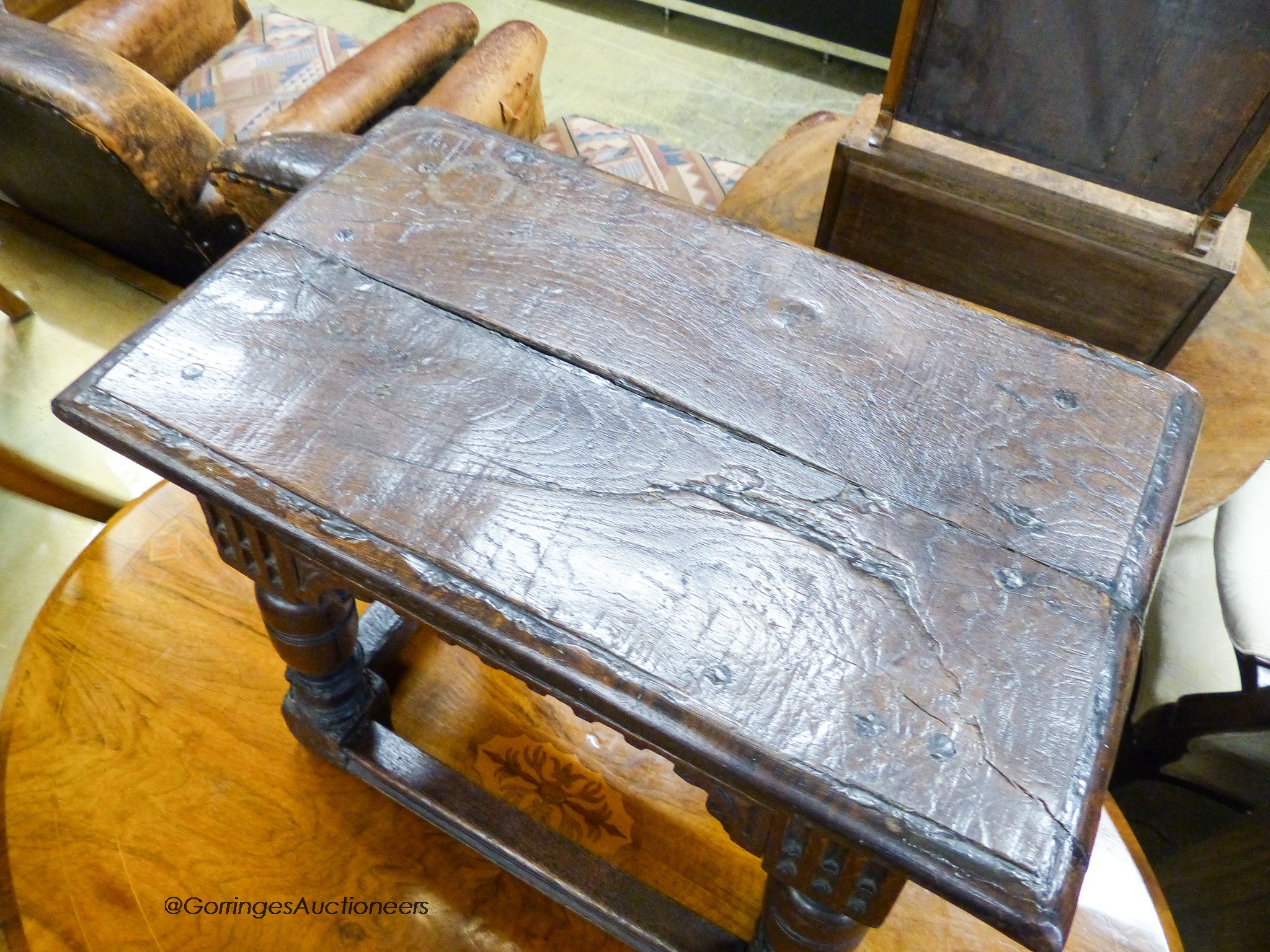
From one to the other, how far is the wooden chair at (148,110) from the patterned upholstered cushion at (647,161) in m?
0.13

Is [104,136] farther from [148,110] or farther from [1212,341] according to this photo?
[1212,341]

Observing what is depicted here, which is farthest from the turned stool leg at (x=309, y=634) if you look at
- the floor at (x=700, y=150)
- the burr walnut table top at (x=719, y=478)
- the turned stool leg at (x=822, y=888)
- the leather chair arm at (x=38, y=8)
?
the leather chair arm at (x=38, y=8)

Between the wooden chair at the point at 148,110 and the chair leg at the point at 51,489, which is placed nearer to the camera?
the wooden chair at the point at 148,110

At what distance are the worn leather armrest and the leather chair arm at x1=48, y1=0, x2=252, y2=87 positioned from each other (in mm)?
833

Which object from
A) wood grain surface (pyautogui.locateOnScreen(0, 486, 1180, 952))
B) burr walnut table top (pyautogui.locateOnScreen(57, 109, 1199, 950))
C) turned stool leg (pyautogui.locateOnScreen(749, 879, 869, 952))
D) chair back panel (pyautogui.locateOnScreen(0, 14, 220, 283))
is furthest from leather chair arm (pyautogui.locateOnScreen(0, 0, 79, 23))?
turned stool leg (pyautogui.locateOnScreen(749, 879, 869, 952))

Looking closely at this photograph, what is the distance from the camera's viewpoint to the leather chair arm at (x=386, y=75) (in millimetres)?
1709

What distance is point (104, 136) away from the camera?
1.40m

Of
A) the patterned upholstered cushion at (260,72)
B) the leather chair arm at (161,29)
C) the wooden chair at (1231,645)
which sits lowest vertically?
the wooden chair at (1231,645)

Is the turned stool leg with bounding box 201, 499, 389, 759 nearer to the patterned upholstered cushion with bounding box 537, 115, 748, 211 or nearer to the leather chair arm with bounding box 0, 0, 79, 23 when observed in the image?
the patterned upholstered cushion with bounding box 537, 115, 748, 211

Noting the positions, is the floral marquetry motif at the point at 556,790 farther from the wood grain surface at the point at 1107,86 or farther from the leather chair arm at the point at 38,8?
the leather chair arm at the point at 38,8

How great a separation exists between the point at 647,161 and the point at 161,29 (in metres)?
1.21

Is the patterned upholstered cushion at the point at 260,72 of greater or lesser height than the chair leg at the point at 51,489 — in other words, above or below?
above

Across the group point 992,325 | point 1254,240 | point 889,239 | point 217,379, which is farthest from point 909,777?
point 1254,240

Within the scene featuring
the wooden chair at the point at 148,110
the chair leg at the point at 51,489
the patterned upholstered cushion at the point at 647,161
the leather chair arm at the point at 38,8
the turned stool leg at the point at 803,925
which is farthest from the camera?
the leather chair arm at the point at 38,8
